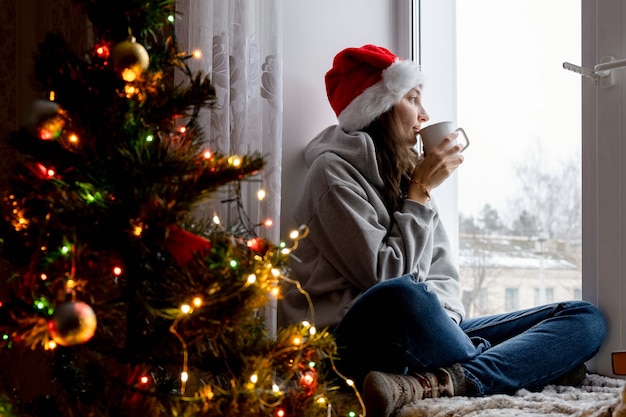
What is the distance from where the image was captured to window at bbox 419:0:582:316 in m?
1.95

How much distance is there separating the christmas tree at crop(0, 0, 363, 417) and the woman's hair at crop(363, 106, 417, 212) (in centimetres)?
76

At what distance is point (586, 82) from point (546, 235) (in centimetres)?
43

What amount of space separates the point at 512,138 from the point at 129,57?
130cm

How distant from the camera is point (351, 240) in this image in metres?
1.78

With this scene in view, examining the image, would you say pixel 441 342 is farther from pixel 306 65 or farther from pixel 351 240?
pixel 306 65

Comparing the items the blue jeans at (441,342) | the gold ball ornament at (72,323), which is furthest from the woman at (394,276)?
the gold ball ornament at (72,323)

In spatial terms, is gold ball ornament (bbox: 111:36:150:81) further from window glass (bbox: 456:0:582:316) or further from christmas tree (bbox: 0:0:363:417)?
window glass (bbox: 456:0:582:316)

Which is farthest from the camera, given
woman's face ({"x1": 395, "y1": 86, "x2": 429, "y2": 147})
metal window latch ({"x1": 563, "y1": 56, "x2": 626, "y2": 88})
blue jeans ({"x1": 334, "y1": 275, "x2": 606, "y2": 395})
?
woman's face ({"x1": 395, "y1": 86, "x2": 429, "y2": 147})

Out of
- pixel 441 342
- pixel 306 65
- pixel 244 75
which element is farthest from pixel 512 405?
pixel 306 65

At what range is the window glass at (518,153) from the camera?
6.38ft

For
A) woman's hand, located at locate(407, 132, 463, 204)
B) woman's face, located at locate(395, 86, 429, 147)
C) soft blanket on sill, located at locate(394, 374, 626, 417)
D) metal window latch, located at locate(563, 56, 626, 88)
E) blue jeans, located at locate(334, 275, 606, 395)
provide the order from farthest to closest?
1. woman's face, located at locate(395, 86, 429, 147)
2. woman's hand, located at locate(407, 132, 463, 204)
3. metal window latch, located at locate(563, 56, 626, 88)
4. blue jeans, located at locate(334, 275, 606, 395)
5. soft blanket on sill, located at locate(394, 374, 626, 417)

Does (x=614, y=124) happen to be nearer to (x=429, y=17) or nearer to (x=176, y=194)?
(x=429, y=17)

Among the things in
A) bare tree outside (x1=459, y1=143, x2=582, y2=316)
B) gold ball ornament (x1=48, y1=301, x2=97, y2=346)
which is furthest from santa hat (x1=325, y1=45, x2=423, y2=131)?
gold ball ornament (x1=48, y1=301, x2=97, y2=346)

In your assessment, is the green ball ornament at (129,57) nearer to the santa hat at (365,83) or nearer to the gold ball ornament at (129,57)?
the gold ball ornament at (129,57)
